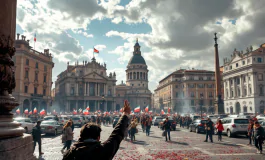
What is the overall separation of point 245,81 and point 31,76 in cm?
5359

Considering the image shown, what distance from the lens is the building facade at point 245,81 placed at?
59594 millimetres

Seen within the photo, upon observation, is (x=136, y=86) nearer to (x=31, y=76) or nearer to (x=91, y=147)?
(x=31, y=76)

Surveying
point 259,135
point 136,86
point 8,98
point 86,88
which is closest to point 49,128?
point 259,135

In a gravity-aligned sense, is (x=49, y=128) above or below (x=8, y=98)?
below

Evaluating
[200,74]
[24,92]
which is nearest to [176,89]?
[200,74]

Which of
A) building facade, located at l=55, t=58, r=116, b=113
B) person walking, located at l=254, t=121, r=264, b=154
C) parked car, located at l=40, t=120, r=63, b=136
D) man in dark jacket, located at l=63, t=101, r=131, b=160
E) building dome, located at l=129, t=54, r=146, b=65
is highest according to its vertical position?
building dome, located at l=129, t=54, r=146, b=65

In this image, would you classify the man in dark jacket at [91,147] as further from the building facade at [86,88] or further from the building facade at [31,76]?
the building facade at [86,88]

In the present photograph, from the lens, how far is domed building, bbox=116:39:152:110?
107m

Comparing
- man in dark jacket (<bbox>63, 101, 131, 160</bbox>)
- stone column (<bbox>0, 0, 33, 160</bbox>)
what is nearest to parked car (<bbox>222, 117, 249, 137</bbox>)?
stone column (<bbox>0, 0, 33, 160</bbox>)

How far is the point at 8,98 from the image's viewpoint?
407 cm

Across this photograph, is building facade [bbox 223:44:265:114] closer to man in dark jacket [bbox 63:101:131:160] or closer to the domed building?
the domed building

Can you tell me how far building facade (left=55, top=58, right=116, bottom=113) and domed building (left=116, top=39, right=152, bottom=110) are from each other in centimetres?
1548

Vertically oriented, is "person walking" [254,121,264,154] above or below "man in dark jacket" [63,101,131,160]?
below

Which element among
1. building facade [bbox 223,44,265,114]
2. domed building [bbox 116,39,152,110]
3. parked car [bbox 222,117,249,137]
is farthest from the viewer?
domed building [bbox 116,39,152,110]
